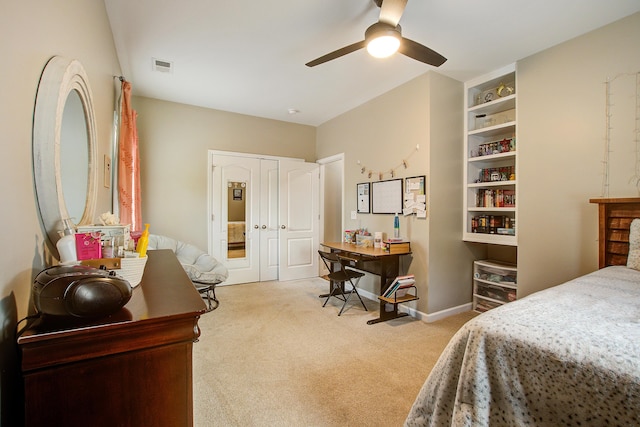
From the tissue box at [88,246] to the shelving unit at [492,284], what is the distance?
353 centimetres

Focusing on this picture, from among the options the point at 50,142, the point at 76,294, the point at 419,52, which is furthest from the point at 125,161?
the point at 419,52

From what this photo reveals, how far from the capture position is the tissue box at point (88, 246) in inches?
39.2

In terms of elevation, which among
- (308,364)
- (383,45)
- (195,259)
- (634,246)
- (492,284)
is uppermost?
(383,45)

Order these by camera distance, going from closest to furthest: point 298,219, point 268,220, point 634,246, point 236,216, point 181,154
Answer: point 634,246, point 181,154, point 236,216, point 268,220, point 298,219

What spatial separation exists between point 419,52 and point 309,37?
97 centimetres

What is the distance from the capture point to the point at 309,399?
1795 mm

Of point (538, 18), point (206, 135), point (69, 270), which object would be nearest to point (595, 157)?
point (538, 18)

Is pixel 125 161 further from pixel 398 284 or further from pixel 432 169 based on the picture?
pixel 432 169

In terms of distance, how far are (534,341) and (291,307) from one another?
285 cm

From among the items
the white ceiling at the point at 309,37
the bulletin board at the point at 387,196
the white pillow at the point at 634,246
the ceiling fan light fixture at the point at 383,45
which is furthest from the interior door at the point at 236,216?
the white pillow at the point at 634,246

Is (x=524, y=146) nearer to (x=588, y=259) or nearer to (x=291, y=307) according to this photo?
(x=588, y=259)

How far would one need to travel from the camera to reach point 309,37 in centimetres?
249

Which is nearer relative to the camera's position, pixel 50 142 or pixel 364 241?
pixel 50 142

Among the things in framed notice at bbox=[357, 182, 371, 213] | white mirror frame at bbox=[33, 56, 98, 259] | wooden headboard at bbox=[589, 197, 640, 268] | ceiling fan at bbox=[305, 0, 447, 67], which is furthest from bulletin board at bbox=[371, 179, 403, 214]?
white mirror frame at bbox=[33, 56, 98, 259]
